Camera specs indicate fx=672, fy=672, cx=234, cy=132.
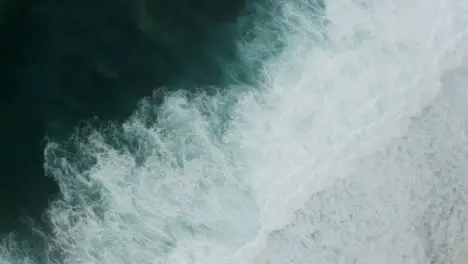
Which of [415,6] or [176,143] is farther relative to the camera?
[415,6]

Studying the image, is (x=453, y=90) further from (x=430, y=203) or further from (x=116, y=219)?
(x=116, y=219)

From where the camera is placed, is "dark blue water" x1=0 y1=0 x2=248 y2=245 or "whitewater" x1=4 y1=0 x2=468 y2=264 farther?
"dark blue water" x1=0 y1=0 x2=248 y2=245

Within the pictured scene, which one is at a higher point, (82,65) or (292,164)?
(82,65)

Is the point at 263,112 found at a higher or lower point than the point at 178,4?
lower

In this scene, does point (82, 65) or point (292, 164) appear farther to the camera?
point (82, 65)

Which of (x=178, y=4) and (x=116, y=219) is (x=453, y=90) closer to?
(x=178, y=4)

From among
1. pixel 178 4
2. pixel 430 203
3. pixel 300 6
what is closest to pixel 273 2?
pixel 300 6

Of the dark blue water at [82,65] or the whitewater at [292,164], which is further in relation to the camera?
the dark blue water at [82,65]

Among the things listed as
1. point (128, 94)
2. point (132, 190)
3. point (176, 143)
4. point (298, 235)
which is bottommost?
point (298, 235)
